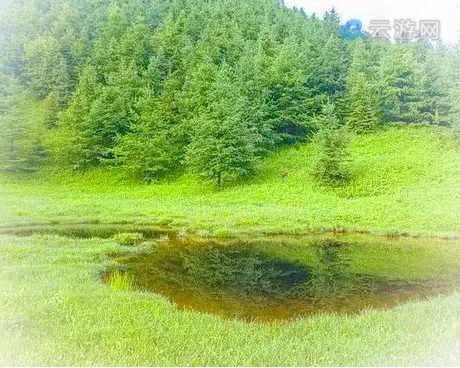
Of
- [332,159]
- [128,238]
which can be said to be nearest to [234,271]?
[128,238]

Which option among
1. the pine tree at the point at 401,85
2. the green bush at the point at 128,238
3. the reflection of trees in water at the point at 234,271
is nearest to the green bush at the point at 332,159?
the pine tree at the point at 401,85

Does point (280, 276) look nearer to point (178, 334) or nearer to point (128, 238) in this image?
point (128, 238)

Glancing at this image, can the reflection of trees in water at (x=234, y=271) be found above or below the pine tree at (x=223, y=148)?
below

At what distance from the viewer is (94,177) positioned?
22.9 meters

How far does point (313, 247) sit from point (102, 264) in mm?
8252

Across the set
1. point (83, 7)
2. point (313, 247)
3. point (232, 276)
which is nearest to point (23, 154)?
point (232, 276)

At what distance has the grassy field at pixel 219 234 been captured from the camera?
21.8 ft

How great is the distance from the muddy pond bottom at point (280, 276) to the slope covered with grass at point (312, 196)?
1.09 metres

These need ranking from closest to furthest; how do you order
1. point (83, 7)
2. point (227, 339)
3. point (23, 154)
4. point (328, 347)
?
point (328, 347), point (227, 339), point (23, 154), point (83, 7)

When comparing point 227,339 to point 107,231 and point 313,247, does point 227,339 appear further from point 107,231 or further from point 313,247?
point 107,231

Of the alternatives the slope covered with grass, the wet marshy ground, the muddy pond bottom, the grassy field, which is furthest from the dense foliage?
the muddy pond bottom

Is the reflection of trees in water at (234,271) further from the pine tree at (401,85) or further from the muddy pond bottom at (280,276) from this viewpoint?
the pine tree at (401,85)

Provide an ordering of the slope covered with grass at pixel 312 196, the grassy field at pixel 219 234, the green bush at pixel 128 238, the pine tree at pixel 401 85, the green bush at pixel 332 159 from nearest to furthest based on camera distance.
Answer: the grassy field at pixel 219 234 → the pine tree at pixel 401 85 → the slope covered with grass at pixel 312 196 → the green bush at pixel 332 159 → the green bush at pixel 128 238

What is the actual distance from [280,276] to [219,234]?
6.05 meters
